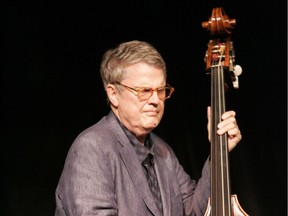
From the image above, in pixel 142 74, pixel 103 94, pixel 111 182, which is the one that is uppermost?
pixel 142 74

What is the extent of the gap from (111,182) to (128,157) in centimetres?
11

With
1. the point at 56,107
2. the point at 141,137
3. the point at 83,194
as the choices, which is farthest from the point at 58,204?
the point at 56,107

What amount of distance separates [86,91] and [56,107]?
15 centimetres

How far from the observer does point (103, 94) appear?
6.84 feet

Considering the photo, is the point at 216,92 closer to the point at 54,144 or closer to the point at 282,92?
the point at 282,92

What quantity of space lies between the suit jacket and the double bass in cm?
15

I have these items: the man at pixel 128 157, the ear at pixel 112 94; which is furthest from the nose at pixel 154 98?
the ear at pixel 112 94

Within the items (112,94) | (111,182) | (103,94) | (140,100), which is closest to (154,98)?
(140,100)

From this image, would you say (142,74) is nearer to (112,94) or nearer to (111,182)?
(112,94)

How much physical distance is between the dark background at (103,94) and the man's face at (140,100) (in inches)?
26.5

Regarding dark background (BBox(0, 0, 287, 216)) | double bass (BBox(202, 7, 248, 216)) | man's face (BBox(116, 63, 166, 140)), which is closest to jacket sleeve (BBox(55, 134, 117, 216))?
man's face (BBox(116, 63, 166, 140))

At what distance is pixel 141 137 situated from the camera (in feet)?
4.93

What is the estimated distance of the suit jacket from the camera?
1.25 meters

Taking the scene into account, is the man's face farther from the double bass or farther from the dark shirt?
the double bass
